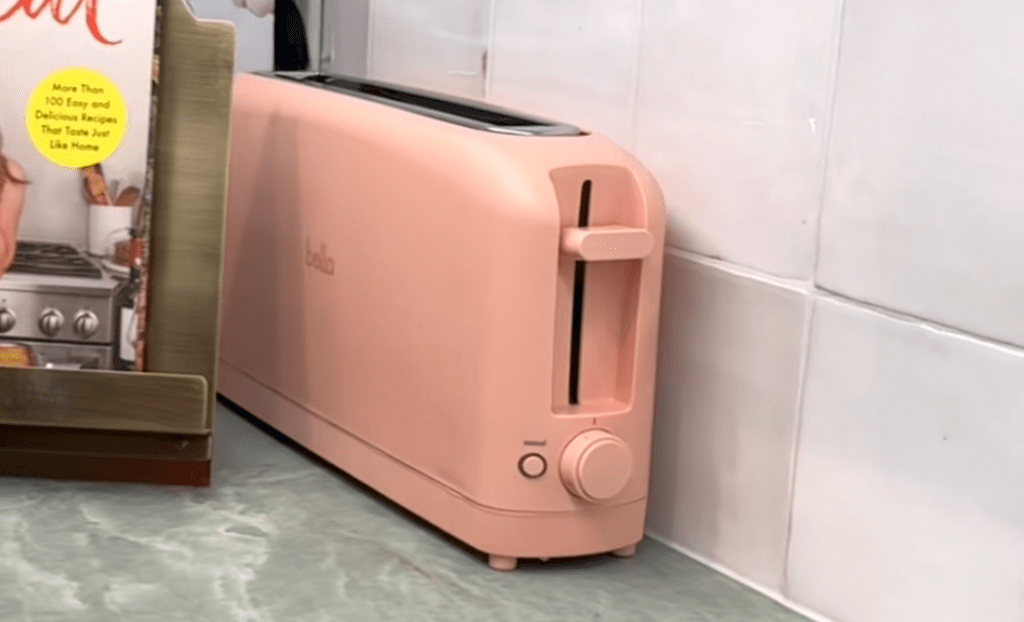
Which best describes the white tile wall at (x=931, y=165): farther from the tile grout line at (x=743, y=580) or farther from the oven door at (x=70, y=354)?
the oven door at (x=70, y=354)

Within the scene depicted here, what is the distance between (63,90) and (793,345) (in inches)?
17.3

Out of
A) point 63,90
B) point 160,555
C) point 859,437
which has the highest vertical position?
point 63,90

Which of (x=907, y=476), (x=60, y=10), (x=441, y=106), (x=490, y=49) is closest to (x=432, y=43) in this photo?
(x=490, y=49)


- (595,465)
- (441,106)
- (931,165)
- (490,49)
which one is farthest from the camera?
(490,49)

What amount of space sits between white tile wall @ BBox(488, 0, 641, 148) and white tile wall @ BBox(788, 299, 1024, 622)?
0.21 meters

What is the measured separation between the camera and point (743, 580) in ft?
2.59

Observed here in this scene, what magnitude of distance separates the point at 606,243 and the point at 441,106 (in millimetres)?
192

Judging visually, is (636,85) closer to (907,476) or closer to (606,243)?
(606,243)

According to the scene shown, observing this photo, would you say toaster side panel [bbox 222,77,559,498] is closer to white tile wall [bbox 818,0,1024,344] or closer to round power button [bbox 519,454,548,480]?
round power button [bbox 519,454,548,480]

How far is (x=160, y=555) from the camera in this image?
2.56 feet

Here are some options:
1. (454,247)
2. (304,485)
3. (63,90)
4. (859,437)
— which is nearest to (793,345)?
(859,437)

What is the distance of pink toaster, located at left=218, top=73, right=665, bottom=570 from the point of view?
75 centimetres

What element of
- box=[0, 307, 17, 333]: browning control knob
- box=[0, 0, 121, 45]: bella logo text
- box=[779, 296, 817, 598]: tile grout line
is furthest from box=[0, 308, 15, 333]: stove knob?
box=[779, 296, 817, 598]: tile grout line

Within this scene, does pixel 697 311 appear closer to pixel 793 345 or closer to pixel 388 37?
pixel 793 345
